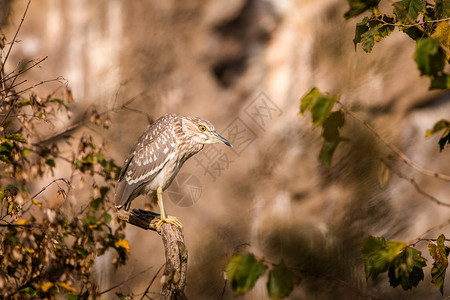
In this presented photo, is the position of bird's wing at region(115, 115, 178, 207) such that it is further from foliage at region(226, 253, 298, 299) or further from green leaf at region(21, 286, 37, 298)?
foliage at region(226, 253, 298, 299)

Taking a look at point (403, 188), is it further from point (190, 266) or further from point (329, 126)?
point (329, 126)

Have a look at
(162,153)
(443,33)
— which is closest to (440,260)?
(443,33)

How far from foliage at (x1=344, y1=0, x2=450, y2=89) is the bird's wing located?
41.1 inches

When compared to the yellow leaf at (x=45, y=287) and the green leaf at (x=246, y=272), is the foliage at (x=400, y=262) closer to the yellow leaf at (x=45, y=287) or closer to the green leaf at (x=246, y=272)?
the green leaf at (x=246, y=272)

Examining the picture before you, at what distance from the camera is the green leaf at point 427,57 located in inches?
41.5

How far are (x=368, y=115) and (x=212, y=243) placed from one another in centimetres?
149

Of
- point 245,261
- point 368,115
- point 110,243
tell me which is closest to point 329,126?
point 245,261

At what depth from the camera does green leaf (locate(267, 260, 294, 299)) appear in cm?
111

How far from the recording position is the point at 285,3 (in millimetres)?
4117

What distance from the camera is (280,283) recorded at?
43.8 inches

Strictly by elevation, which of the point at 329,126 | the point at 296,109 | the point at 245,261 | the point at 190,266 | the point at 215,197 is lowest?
the point at 245,261

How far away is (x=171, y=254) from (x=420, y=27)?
1248mm

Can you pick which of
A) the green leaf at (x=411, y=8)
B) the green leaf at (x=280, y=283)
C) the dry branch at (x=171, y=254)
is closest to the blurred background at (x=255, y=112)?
the dry branch at (x=171, y=254)

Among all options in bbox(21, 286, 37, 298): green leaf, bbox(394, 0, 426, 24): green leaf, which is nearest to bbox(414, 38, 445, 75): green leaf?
bbox(394, 0, 426, 24): green leaf
